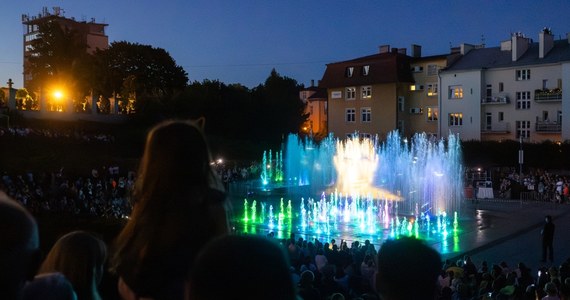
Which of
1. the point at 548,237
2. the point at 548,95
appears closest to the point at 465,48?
the point at 548,95


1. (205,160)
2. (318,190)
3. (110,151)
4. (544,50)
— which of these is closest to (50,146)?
(110,151)

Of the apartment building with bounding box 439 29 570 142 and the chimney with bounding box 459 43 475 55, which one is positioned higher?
the chimney with bounding box 459 43 475 55

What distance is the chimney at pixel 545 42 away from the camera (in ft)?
157

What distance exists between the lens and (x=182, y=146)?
2838 mm

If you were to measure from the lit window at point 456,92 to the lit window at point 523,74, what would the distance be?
5.02 meters

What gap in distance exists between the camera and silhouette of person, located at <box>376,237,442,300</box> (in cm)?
268

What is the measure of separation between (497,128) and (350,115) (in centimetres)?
1560

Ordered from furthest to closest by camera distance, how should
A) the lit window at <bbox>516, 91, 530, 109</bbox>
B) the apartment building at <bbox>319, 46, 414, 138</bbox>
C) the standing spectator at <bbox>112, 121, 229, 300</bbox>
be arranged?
the apartment building at <bbox>319, 46, 414, 138</bbox> → the lit window at <bbox>516, 91, 530, 109</bbox> → the standing spectator at <bbox>112, 121, 229, 300</bbox>

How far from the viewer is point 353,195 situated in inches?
1224

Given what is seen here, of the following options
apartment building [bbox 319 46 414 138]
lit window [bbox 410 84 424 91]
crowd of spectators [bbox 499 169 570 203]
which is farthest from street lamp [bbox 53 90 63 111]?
lit window [bbox 410 84 424 91]

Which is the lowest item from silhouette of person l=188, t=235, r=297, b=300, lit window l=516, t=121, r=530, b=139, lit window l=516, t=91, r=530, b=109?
silhouette of person l=188, t=235, r=297, b=300

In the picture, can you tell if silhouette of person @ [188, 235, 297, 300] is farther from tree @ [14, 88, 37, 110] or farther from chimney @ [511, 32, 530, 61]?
chimney @ [511, 32, 530, 61]

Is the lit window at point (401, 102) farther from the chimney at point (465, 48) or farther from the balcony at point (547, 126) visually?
the balcony at point (547, 126)

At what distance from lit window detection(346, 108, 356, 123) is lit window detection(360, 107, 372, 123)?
1.04 meters
